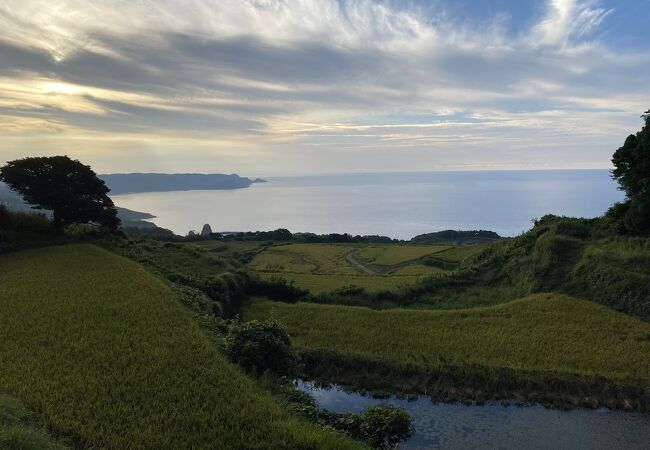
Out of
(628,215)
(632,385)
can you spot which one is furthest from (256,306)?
(628,215)

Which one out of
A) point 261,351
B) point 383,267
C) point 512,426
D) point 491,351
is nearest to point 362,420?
point 261,351

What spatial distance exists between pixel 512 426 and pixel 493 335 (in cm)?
632

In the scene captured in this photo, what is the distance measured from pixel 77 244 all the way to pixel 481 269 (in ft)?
81.5

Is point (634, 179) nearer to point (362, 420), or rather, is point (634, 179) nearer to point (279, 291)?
point (279, 291)

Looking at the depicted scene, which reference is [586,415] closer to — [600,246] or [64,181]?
[600,246]

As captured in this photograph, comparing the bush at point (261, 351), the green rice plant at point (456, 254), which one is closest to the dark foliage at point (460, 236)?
the green rice plant at point (456, 254)

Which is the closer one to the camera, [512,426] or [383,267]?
[512,426]

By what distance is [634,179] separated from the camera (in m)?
26.0

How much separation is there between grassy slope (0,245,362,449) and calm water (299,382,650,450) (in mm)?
4060

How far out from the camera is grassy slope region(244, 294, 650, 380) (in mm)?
16312

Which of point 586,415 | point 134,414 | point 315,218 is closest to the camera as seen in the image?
point 134,414

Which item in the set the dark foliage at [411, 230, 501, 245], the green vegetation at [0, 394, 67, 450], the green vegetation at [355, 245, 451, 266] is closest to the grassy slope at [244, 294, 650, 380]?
the green vegetation at [0, 394, 67, 450]

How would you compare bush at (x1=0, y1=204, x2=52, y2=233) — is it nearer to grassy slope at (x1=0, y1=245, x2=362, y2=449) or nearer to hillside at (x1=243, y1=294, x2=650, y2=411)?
grassy slope at (x1=0, y1=245, x2=362, y2=449)

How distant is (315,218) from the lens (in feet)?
431
